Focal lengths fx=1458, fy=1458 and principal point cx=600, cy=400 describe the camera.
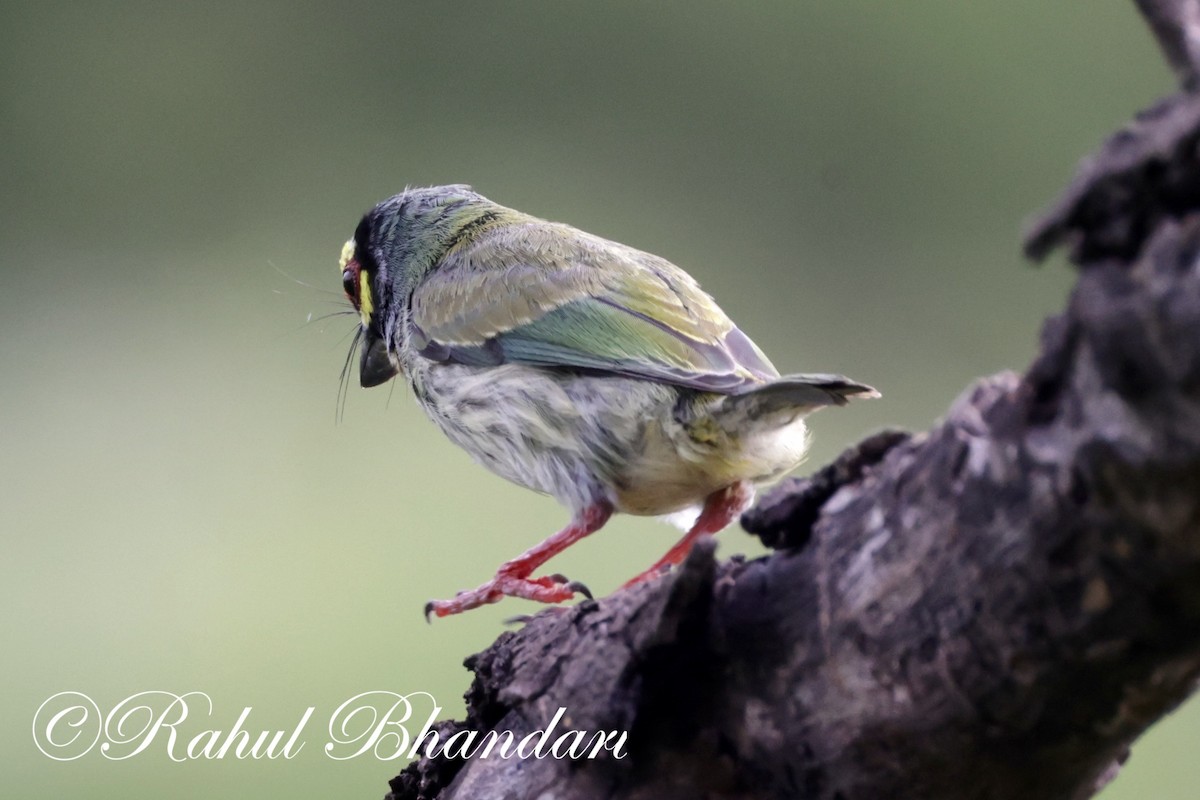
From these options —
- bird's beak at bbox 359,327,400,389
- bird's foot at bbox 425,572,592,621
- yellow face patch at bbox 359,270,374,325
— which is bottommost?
bird's foot at bbox 425,572,592,621

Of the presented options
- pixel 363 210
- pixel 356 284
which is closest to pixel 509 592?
pixel 356 284

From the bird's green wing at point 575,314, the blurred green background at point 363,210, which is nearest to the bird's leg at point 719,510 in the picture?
the bird's green wing at point 575,314

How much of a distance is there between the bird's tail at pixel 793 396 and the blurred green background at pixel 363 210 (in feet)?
14.1

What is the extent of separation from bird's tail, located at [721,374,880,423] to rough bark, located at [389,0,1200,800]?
68 centimetres

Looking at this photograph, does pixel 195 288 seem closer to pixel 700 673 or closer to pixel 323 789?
pixel 323 789

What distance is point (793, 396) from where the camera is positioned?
3221mm

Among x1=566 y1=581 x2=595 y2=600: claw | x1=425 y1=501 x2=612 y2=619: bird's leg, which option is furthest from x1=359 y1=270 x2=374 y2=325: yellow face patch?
x1=566 y1=581 x2=595 y2=600: claw

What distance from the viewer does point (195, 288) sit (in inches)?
399

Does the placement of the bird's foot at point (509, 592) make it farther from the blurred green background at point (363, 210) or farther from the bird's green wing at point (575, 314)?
the blurred green background at point (363, 210)

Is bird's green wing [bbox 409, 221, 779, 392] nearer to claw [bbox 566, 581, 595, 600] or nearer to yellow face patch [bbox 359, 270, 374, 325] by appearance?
yellow face patch [bbox 359, 270, 374, 325]

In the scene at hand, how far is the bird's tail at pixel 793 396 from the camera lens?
292 centimetres

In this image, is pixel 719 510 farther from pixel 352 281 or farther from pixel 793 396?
pixel 352 281

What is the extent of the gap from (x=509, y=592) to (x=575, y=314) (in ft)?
2.54

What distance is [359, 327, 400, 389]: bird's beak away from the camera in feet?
16.7
